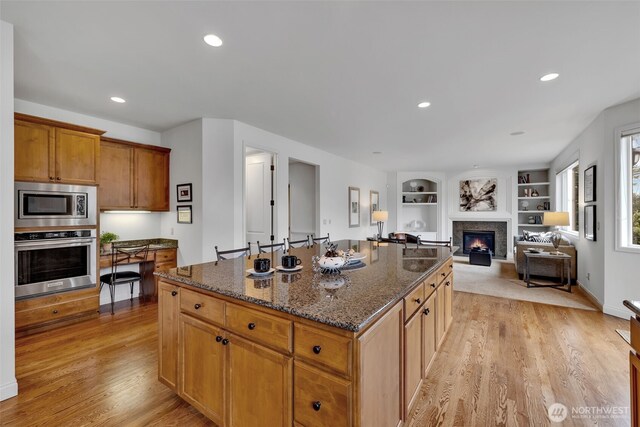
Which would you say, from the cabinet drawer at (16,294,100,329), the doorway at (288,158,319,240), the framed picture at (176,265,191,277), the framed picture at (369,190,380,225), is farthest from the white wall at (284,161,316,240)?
the framed picture at (176,265,191,277)

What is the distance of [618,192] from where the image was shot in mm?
3398

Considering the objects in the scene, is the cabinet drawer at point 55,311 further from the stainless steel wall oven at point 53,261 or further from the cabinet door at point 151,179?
the cabinet door at point 151,179

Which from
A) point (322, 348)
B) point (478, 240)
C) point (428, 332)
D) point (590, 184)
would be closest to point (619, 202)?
point (590, 184)

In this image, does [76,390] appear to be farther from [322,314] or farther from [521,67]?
[521,67]

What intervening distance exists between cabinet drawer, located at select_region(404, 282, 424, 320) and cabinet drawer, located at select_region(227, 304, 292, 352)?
0.71m

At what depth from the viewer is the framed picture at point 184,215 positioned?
12.9 ft

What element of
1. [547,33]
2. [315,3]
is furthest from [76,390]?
[547,33]

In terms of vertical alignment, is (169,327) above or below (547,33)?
below

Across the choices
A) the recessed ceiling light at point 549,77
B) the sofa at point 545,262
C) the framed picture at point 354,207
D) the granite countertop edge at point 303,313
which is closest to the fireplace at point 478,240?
the sofa at point 545,262

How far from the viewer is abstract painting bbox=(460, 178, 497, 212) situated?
26.9 ft

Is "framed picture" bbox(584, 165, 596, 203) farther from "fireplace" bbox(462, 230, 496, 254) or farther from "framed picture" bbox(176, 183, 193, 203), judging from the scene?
"framed picture" bbox(176, 183, 193, 203)

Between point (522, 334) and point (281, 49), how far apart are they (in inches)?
143

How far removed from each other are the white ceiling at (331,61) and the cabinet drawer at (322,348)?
1875mm

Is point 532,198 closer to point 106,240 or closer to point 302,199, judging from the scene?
point 302,199
